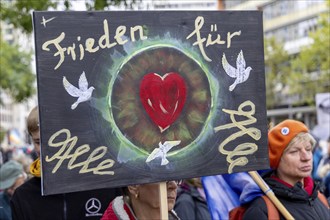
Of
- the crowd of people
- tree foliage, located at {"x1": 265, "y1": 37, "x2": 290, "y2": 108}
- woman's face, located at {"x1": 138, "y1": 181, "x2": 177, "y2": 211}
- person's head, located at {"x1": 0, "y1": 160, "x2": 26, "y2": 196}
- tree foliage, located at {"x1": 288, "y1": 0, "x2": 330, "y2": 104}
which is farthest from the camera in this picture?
tree foliage, located at {"x1": 265, "y1": 37, "x2": 290, "y2": 108}

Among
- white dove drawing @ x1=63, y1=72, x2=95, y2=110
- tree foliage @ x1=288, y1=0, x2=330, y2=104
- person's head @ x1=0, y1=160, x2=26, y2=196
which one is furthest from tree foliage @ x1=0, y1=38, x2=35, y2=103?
white dove drawing @ x1=63, y1=72, x2=95, y2=110

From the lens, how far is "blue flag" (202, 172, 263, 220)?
429cm

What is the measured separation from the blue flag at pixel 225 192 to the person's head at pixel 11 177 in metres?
1.96

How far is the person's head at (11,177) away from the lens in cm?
573

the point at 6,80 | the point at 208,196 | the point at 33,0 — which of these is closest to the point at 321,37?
the point at 6,80

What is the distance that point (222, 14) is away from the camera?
3.06m

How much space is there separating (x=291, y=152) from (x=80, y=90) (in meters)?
1.83

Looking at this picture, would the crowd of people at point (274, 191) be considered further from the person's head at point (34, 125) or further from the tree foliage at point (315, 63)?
the tree foliage at point (315, 63)

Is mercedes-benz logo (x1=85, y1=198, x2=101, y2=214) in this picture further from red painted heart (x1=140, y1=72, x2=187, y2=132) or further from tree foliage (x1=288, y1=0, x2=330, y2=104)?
tree foliage (x1=288, y1=0, x2=330, y2=104)

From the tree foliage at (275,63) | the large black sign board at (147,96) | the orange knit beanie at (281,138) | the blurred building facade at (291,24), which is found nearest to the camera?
the large black sign board at (147,96)

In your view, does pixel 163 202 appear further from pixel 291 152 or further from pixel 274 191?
pixel 291 152

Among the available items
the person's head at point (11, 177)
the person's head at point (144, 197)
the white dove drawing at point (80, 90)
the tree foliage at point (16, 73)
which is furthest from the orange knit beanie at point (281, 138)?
the tree foliage at point (16, 73)

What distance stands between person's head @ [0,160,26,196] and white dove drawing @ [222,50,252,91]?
3.15 meters

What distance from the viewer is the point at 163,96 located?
9.61ft
